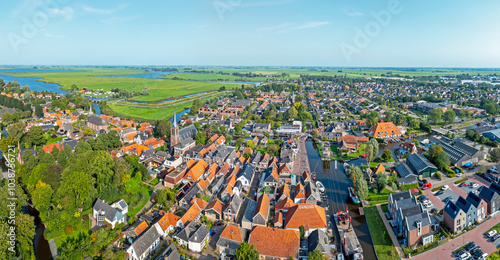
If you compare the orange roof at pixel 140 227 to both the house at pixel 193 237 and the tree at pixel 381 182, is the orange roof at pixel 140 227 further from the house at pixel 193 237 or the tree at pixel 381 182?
the tree at pixel 381 182

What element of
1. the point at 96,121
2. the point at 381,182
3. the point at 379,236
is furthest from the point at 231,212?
the point at 96,121

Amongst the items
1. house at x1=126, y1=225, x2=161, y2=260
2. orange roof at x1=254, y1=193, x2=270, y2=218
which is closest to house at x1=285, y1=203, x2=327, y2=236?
orange roof at x1=254, y1=193, x2=270, y2=218

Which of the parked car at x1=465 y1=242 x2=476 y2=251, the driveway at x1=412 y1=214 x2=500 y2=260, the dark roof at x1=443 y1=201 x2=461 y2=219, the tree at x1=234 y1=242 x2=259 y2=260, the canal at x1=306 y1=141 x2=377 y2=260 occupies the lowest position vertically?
the canal at x1=306 y1=141 x2=377 y2=260

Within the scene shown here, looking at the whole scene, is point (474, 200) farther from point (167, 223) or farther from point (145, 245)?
point (145, 245)

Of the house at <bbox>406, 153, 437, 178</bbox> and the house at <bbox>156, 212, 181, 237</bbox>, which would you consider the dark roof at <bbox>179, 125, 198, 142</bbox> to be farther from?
the house at <bbox>406, 153, 437, 178</bbox>

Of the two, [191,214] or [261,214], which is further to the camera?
[191,214]

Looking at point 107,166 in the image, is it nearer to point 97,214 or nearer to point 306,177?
point 97,214
